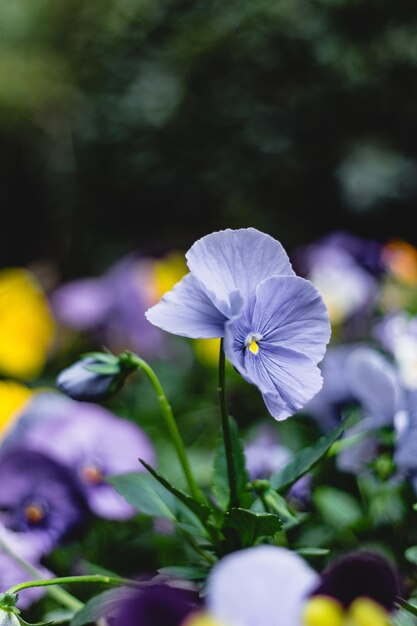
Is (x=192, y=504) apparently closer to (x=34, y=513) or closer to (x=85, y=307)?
(x=34, y=513)

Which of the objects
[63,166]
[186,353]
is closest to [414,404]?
[186,353]

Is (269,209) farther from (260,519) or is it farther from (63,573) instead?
(260,519)

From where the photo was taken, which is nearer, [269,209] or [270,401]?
[270,401]

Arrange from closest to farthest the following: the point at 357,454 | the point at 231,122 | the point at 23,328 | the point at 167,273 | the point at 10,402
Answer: the point at 357,454, the point at 10,402, the point at 23,328, the point at 167,273, the point at 231,122

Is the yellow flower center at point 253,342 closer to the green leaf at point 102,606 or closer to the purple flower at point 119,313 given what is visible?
the green leaf at point 102,606

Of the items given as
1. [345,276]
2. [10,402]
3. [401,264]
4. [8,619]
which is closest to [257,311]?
[8,619]

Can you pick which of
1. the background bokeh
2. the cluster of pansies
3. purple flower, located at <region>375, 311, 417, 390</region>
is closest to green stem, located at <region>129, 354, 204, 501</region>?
the cluster of pansies

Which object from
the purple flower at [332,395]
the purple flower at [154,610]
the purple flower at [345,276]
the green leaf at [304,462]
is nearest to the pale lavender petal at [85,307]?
the purple flower at [345,276]
